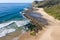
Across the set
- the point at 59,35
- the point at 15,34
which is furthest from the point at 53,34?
the point at 15,34

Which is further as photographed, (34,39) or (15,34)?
(15,34)

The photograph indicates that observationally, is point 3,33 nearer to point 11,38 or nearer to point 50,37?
point 11,38

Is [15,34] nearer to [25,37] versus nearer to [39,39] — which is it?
[25,37]

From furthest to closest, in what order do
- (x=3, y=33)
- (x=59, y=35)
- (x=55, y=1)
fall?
(x=55, y=1) → (x=3, y=33) → (x=59, y=35)

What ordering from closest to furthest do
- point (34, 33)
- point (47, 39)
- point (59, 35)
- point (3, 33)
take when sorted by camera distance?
point (47, 39) < point (59, 35) < point (34, 33) < point (3, 33)

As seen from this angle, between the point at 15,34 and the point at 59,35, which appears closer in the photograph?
the point at 59,35

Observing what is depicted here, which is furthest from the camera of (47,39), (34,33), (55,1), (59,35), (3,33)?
(55,1)

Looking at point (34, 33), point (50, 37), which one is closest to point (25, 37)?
point (34, 33)

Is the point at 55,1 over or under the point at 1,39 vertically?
under

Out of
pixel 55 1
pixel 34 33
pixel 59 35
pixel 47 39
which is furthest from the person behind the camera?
pixel 55 1
